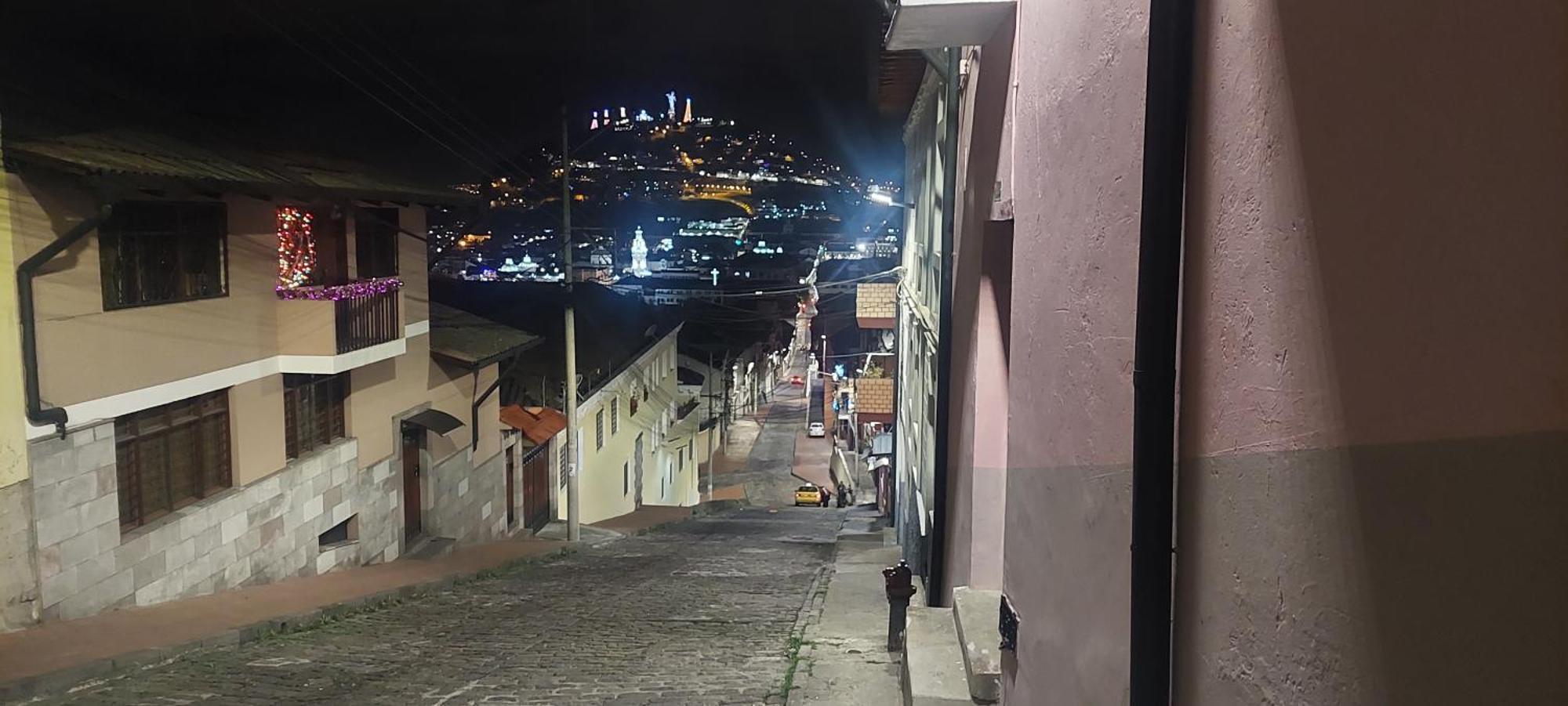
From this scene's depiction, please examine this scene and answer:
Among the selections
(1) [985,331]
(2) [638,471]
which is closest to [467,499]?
(2) [638,471]

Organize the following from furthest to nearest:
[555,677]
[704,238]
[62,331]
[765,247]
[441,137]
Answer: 1. [704,238]
2. [765,247]
3. [441,137]
4. [62,331]
5. [555,677]

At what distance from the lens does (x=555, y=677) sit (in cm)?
869

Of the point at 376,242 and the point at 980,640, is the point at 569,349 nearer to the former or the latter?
the point at 376,242

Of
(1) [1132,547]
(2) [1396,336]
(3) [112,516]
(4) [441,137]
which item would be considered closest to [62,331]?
(3) [112,516]

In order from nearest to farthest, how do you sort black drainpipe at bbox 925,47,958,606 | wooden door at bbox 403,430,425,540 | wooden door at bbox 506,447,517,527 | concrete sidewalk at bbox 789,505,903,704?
concrete sidewalk at bbox 789,505,903,704
black drainpipe at bbox 925,47,958,606
wooden door at bbox 403,430,425,540
wooden door at bbox 506,447,517,527

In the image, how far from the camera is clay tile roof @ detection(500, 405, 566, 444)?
21.3 metres

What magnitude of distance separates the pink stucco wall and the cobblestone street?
13.3 ft

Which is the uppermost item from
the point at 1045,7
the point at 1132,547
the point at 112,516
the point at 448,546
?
the point at 1045,7

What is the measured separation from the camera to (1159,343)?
9.09 feet

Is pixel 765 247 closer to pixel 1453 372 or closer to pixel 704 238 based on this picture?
pixel 704 238

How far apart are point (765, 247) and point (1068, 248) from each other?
189ft

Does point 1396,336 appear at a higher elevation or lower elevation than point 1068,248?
lower

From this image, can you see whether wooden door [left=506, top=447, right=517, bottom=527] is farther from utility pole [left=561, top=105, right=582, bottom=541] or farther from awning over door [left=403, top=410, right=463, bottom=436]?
awning over door [left=403, top=410, right=463, bottom=436]

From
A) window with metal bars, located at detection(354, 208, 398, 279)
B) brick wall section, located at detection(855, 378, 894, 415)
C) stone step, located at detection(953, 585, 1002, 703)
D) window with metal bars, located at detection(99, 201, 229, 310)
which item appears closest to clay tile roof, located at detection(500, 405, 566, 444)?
window with metal bars, located at detection(354, 208, 398, 279)
